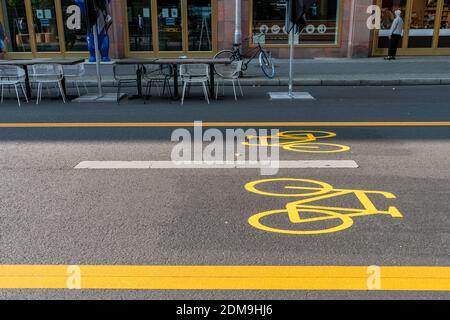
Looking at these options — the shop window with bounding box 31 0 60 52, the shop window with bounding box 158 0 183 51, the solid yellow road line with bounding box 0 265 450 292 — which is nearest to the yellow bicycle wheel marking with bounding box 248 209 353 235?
the solid yellow road line with bounding box 0 265 450 292

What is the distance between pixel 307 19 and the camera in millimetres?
16688

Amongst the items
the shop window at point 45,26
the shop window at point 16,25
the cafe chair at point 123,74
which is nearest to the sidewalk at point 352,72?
the cafe chair at point 123,74

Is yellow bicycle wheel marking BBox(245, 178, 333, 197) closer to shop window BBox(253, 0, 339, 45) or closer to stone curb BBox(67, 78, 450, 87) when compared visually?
stone curb BBox(67, 78, 450, 87)

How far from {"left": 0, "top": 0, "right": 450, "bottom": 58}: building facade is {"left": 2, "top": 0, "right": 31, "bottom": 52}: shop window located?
36mm

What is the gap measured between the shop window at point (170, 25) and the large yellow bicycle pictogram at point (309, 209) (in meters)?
13.1

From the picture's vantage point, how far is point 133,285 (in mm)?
3051

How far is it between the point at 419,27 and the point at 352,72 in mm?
5662

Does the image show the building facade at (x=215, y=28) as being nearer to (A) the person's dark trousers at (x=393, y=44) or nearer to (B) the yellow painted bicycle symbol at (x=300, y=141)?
(A) the person's dark trousers at (x=393, y=44)

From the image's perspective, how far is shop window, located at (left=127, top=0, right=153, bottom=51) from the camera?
16.6 m

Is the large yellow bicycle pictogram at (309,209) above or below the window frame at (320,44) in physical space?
below

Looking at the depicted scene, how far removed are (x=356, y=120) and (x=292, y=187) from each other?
11.8 ft

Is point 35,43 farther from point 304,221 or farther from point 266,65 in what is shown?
point 304,221

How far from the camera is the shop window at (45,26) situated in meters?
16.8
